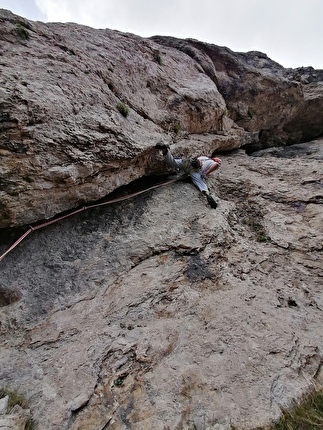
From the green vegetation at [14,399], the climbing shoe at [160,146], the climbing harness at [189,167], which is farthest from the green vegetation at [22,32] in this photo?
the green vegetation at [14,399]

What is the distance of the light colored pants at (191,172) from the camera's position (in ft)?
23.7

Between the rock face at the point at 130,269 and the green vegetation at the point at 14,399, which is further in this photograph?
the rock face at the point at 130,269

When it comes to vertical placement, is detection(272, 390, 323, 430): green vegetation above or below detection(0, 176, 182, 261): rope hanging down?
below

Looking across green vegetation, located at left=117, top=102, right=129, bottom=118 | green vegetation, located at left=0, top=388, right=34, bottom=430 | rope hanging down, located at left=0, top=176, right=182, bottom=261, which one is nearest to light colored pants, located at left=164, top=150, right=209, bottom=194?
rope hanging down, located at left=0, top=176, right=182, bottom=261

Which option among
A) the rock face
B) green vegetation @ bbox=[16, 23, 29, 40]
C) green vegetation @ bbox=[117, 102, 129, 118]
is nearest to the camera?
the rock face

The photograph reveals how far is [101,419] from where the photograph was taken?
3.31 metres

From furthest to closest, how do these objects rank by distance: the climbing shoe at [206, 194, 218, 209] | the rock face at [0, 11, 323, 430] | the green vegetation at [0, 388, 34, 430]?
the climbing shoe at [206, 194, 218, 209], the rock face at [0, 11, 323, 430], the green vegetation at [0, 388, 34, 430]

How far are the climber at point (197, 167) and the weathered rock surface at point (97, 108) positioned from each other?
48cm

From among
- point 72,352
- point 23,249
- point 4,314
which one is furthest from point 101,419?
point 23,249

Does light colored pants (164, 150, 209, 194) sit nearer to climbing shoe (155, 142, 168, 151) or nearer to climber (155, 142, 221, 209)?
climber (155, 142, 221, 209)

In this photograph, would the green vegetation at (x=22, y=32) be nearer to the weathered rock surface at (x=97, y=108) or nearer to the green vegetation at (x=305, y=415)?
the weathered rock surface at (x=97, y=108)

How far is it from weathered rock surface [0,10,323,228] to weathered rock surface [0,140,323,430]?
1055 millimetres

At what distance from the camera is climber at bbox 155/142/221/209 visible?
23.2 feet

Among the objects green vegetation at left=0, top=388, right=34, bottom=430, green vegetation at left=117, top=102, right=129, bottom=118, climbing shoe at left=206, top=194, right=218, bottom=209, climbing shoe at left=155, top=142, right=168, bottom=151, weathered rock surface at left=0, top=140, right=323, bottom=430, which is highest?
green vegetation at left=117, top=102, right=129, bottom=118
